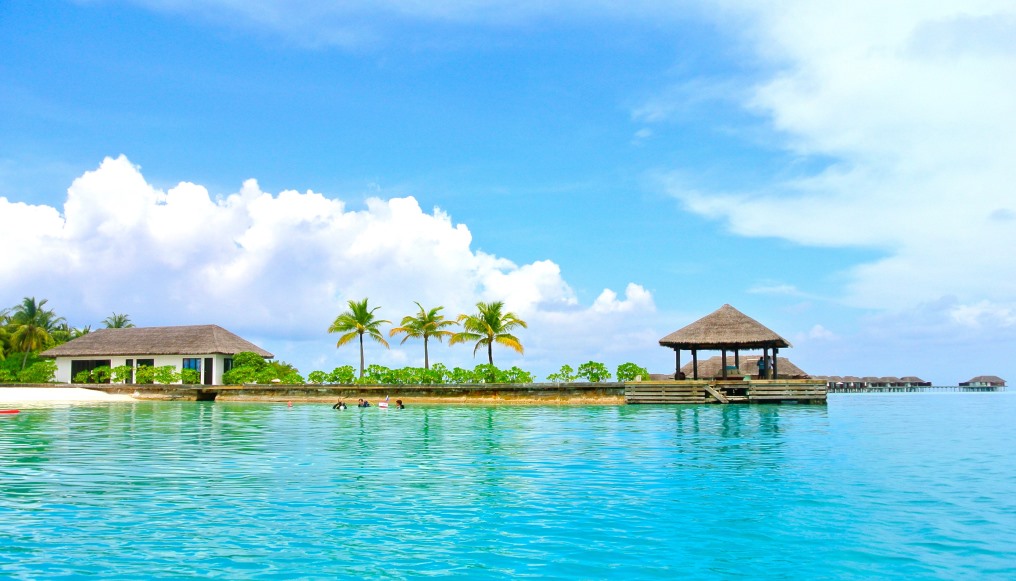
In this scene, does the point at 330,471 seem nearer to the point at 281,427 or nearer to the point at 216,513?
the point at 216,513

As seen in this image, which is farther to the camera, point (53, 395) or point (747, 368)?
point (747, 368)

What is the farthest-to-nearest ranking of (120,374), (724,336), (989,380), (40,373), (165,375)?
1. (989,380)
2. (40,373)
3. (120,374)
4. (165,375)
5. (724,336)

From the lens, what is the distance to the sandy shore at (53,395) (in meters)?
47.9

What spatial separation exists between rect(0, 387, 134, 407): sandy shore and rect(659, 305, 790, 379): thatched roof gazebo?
119 feet

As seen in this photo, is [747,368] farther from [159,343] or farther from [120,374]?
[120,374]

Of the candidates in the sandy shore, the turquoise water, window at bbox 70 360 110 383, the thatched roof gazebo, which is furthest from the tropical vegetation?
the turquoise water

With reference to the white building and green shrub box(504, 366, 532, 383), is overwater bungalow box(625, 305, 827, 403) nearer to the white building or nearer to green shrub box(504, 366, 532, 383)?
green shrub box(504, 366, 532, 383)

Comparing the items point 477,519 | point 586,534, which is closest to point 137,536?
point 477,519

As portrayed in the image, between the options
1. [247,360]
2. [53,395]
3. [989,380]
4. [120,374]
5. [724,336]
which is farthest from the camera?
[989,380]

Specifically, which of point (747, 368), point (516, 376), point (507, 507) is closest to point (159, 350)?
point (516, 376)

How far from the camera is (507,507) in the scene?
39.2 ft

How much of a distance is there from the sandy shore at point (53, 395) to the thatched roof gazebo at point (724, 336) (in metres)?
36.4

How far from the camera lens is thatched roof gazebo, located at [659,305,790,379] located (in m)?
43.3

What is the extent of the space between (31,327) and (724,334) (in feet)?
197
